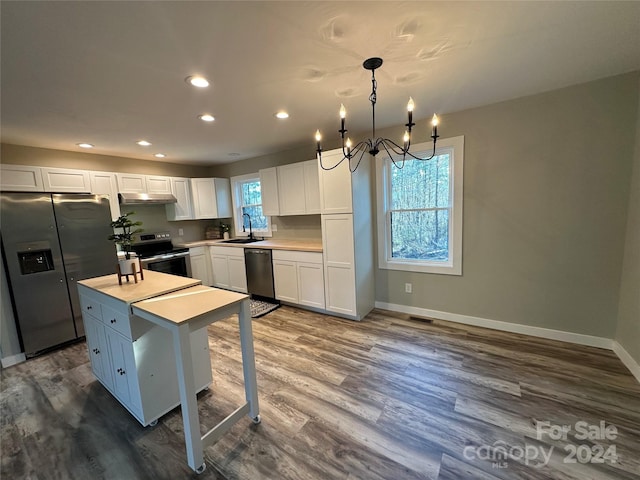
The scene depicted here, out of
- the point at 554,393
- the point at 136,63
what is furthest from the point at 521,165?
the point at 136,63

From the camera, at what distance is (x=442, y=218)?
10.4 feet

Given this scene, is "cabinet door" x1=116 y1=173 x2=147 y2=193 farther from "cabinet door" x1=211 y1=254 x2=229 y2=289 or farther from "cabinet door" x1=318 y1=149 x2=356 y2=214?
"cabinet door" x1=318 y1=149 x2=356 y2=214

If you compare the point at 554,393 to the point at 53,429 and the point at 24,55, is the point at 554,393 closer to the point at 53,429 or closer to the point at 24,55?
the point at 53,429

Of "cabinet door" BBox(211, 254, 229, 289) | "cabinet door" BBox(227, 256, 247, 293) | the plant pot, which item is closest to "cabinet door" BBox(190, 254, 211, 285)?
"cabinet door" BBox(211, 254, 229, 289)

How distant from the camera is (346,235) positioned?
3250mm

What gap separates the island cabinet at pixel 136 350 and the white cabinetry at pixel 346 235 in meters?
1.77

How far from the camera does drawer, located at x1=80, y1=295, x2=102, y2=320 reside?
1996 millimetres

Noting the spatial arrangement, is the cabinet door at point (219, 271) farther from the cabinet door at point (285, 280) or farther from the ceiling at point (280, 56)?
the ceiling at point (280, 56)

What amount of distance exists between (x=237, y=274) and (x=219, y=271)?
1.72ft

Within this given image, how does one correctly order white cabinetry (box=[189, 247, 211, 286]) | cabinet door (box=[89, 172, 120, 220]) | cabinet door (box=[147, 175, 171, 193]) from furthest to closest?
white cabinetry (box=[189, 247, 211, 286])
cabinet door (box=[147, 175, 171, 193])
cabinet door (box=[89, 172, 120, 220])

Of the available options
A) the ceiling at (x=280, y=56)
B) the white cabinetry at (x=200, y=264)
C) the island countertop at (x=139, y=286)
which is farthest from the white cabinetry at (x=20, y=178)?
the white cabinetry at (x=200, y=264)

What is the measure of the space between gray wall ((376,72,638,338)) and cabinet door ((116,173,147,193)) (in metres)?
4.26

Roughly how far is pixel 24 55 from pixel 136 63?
0.59 metres

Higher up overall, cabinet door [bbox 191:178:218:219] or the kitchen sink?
cabinet door [bbox 191:178:218:219]
